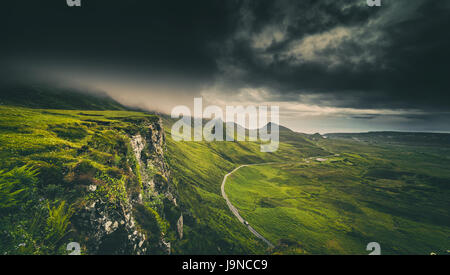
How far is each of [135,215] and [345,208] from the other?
13121 cm

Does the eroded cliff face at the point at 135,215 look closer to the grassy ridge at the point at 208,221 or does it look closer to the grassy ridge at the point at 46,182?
the grassy ridge at the point at 46,182

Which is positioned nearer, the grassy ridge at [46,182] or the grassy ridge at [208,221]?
the grassy ridge at [46,182]

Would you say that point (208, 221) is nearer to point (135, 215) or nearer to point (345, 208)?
point (135, 215)

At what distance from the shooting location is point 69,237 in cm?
1902

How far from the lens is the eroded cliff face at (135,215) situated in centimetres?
2180

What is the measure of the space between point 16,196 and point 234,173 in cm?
14941

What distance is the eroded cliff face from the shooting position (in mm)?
21795

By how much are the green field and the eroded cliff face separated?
47102 millimetres

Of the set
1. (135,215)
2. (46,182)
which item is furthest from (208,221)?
(46,182)

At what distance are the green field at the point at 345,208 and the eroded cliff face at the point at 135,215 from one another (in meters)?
47.1

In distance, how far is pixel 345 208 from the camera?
106750 millimetres

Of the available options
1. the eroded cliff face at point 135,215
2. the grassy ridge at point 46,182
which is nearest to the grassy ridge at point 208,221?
the eroded cliff face at point 135,215
